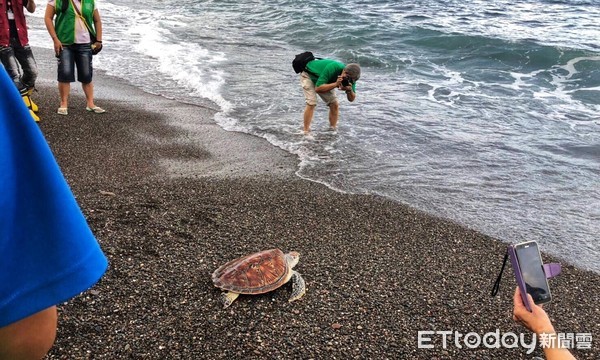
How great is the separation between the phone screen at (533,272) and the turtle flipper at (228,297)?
6.68 ft

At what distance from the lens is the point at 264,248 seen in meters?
4.33

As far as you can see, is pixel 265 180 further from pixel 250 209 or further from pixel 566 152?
pixel 566 152

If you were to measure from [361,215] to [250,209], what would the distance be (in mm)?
1242

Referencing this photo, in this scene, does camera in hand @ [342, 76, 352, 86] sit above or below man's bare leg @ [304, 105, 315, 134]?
above

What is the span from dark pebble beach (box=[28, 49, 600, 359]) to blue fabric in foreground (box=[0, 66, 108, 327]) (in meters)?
2.22

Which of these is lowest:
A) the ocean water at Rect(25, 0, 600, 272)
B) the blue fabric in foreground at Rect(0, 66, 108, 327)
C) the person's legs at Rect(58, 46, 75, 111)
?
the ocean water at Rect(25, 0, 600, 272)

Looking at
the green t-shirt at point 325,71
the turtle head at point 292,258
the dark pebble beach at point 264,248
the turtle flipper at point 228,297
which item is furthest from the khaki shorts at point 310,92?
the turtle flipper at point 228,297

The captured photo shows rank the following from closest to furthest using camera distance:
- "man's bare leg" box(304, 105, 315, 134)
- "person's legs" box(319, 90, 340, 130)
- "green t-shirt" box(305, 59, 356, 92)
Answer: "green t-shirt" box(305, 59, 356, 92) < "person's legs" box(319, 90, 340, 130) < "man's bare leg" box(304, 105, 315, 134)

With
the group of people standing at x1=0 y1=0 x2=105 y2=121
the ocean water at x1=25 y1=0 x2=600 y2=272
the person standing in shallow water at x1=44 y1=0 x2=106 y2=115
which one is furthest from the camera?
the person standing in shallow water at x1=44 y1=0 x2=106 y2=115

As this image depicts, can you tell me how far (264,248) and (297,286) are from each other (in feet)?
2.47

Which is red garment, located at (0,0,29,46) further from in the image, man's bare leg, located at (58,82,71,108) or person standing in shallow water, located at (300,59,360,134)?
person standing in shallow water, located at (300,59,360,134)

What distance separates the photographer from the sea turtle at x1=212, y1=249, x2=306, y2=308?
11.3 ft

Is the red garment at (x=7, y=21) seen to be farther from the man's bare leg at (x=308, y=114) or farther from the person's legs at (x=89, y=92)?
Answer: the man's bare leg at (x=308, y=114)

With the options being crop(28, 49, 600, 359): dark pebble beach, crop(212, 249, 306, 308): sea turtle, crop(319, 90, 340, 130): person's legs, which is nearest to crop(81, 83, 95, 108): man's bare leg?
crop(28, 49, 600, 359): dark pebble beach
